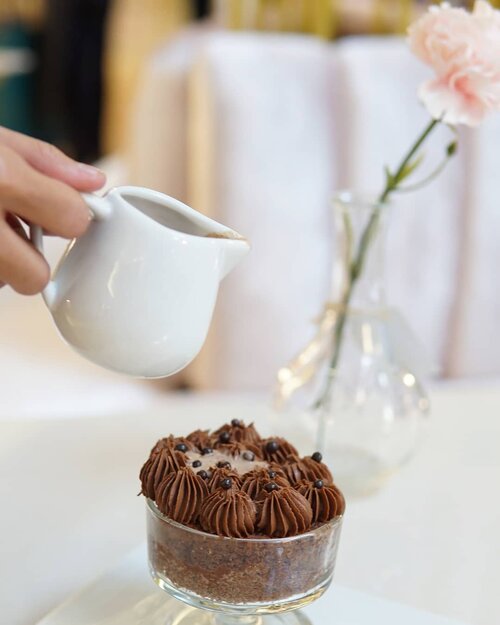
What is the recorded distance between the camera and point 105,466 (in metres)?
0.99

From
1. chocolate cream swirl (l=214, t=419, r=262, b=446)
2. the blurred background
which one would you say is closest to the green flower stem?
chocolate cream swirl (l=214, t=419, r=262, b=446)

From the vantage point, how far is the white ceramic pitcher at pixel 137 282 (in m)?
0.60

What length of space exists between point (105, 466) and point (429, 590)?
384 mm

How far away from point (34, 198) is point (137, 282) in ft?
0.30

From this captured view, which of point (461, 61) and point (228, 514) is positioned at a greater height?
point (461, 61)

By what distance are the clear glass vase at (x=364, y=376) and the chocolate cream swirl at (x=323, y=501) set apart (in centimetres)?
29

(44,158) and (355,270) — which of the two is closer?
(44,158)

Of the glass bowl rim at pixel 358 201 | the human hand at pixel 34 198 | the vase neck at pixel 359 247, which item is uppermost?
the human hand at pixel 34 198

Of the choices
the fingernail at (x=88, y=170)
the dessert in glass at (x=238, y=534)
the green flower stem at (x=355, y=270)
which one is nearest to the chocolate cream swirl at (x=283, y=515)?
the dessert in glass at (x=238, y=534)

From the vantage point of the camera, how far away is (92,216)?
0.59 meters

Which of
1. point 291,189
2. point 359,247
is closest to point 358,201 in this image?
point 359,247

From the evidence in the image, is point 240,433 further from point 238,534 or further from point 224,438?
point 238,534

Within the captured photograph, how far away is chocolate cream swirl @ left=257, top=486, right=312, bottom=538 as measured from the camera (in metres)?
0.59

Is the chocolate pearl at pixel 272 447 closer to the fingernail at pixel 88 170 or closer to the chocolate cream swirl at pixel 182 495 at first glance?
the chocolate cream swirl at pixel 182 495
